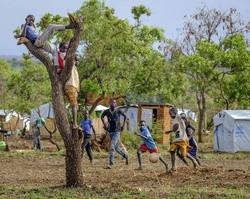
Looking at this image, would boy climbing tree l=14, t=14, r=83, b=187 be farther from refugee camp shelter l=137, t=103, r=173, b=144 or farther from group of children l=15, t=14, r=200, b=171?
refugee camp shelter l=137, t=103, r=173, b=144

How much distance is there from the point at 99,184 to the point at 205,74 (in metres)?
16.3

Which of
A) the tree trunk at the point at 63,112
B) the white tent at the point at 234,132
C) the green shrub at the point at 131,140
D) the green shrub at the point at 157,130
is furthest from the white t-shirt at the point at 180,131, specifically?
the white tent at the point at 234,132

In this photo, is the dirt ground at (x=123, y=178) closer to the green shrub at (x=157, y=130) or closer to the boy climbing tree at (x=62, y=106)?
the boy climbing tree at (x=62, y=106)

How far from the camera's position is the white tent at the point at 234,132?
22531 mm

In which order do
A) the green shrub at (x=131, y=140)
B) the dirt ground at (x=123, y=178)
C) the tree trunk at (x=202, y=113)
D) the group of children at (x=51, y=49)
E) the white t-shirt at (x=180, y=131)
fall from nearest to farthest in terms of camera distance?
the group of children at (x=51, y=49) < the dirt ground at (x=123, y=178) < the white t-shirt at (x=180, y=131) < the green shrub at (x=131, y=140) < the tree trunk at (x=202, y=113)

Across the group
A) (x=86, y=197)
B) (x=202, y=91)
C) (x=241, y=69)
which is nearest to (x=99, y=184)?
(x=86, y=197)

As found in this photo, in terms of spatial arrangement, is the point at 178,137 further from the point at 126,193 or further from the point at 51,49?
the point at 51,49

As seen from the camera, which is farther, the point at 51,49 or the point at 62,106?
the point at 51,49

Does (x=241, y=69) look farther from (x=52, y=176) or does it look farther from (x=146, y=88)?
(x=52, y=176)

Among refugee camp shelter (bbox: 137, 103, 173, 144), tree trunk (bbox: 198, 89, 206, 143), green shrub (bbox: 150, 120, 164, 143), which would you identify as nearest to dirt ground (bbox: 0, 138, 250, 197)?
green shrub (bbox: 150, 120, 164, 143)

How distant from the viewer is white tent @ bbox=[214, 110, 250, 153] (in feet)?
73.9

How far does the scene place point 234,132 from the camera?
22.7m

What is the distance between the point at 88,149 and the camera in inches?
589

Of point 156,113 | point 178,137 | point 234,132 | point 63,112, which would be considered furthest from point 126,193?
point 156,113
